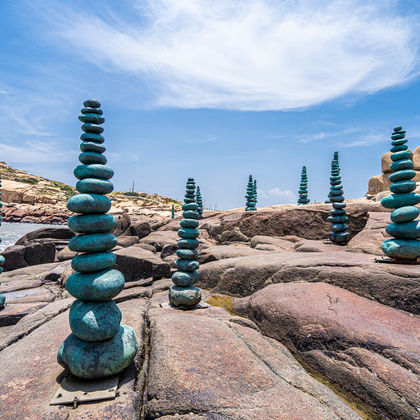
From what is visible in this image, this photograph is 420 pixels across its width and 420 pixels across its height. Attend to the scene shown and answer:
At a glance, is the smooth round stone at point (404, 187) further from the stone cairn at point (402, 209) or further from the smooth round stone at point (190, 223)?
the smooth round stone at point (190, 223)

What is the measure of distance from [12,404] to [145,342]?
1832 millimetres

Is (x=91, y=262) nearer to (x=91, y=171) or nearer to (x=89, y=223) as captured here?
(x=89, y=223)

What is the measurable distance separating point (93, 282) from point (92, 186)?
126 cm

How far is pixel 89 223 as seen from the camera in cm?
371

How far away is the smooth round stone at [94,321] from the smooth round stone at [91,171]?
170 centimetres

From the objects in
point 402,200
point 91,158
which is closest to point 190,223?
point 91,158

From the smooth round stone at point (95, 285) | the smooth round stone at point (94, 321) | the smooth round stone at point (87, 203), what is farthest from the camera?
the smooth round stone at point (87, 203)

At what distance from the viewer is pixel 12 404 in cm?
295

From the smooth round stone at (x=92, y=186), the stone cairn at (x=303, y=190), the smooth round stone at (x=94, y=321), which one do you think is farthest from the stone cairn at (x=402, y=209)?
the stone cairn at (x=303, y=190)

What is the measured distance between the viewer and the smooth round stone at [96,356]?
10.8 feet

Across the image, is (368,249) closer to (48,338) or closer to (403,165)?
(403,165)

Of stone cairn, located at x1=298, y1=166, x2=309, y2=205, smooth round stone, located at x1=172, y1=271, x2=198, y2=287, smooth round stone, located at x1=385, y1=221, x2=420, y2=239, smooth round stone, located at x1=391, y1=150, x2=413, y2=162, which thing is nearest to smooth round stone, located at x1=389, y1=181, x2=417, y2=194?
smooth round stone, located at x1=391, y1=150, x2=413, y2=162

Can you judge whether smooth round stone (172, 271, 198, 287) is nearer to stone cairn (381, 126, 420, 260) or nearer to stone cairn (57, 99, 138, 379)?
stone cairn (57, 99, 138, 379)

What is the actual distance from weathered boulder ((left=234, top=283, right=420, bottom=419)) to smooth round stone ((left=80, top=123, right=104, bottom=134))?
4.47m
